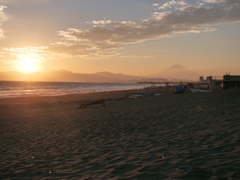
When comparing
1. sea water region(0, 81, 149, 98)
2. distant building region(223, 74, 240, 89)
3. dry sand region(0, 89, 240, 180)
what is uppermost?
distant building region(223, 74, 240, 89)

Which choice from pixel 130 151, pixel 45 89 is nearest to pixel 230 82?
pixel 130 151

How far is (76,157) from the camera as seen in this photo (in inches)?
270

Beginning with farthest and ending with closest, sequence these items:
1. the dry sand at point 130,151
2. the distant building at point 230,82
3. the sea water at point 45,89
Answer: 1. the sea water at point 45,89
2. the distant building at point 230,82
3. the dry sand at point 130,151

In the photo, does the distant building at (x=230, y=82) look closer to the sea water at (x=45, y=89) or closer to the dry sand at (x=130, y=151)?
the dry sand at (x=130, y=151)

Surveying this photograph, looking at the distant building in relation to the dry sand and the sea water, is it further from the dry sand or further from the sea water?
the sea water

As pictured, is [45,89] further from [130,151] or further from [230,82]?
[130,151]

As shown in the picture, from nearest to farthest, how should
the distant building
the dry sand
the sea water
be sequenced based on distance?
the dry sand
the distant building
the sea water

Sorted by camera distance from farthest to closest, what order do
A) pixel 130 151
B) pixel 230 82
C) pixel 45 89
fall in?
pixel 45 89
pixel 230 82
pixel 130 151

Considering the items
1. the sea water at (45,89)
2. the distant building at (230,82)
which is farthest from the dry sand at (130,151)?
the sea water at (45,89)

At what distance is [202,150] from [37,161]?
5.20 m

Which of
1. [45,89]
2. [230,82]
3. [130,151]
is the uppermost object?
[230,82]

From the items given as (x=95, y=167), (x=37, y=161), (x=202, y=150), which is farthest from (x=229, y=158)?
(x=37, y=161)

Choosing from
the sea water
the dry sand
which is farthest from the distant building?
the sea water

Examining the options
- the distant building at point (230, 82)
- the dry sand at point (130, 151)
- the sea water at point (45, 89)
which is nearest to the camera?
the dry sand at point (130, 151)
